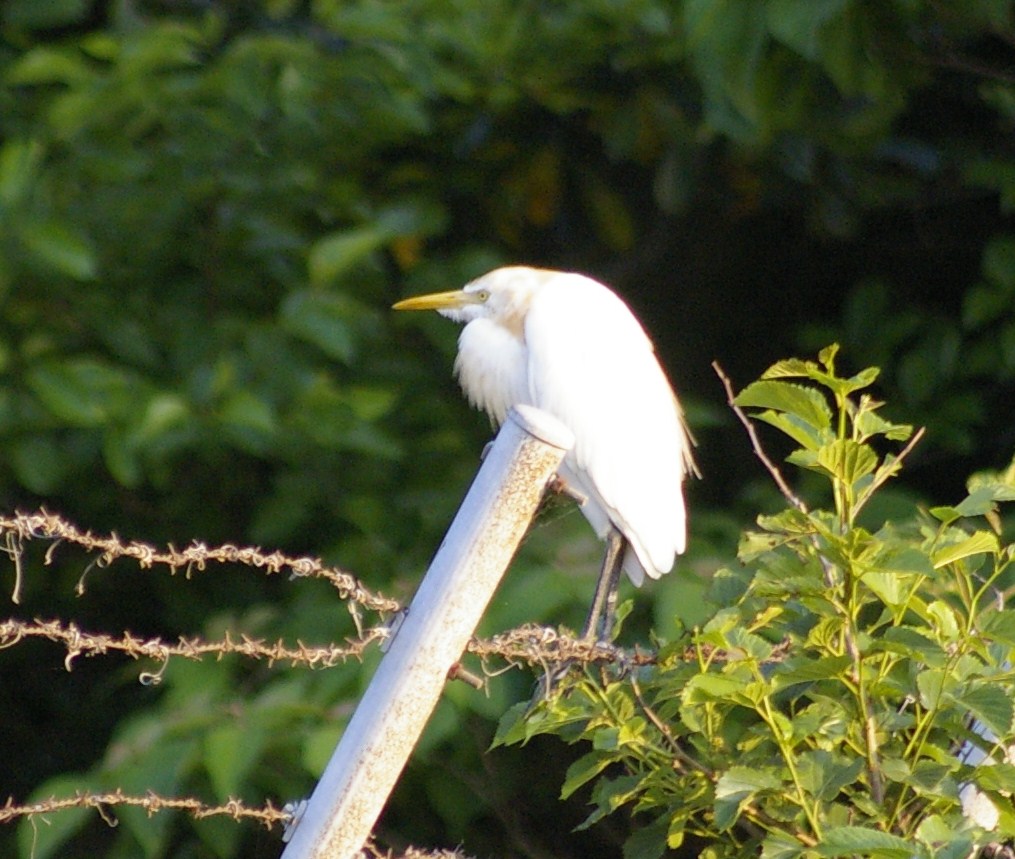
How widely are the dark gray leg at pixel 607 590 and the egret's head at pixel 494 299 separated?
0.40 meters

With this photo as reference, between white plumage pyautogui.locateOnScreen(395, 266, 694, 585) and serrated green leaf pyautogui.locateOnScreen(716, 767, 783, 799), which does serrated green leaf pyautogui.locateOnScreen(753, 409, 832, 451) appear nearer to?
serrated green leaf pyautogui.locateOnScreen(716, 767, 783, 799)

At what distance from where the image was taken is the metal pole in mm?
1011

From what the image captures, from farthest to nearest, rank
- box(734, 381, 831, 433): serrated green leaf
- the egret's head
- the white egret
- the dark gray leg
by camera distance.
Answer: the egret's head, the white egret, the dark gray leg, box(734, 381, 831, 433): serrated green leaf

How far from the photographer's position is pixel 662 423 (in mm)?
2217

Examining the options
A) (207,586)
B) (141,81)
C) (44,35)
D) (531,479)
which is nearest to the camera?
(531,479)

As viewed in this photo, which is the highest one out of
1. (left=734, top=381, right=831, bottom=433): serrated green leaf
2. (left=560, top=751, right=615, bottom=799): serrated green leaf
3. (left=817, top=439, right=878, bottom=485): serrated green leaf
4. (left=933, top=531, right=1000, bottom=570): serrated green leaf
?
(left=734, top=381, right=831, bottom=433): serrated green leaf

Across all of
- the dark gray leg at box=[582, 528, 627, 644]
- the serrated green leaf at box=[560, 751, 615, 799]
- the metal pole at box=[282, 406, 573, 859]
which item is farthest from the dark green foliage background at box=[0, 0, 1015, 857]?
the metal pole at box=[282, 406, 573, 859]

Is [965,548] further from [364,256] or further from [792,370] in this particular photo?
[364,256]

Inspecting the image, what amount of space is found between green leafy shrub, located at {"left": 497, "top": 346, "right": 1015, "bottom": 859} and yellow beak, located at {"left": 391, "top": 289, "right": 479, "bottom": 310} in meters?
1.23

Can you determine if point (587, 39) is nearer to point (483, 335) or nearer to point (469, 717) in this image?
point (483, 335)

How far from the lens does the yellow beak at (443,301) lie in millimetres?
2414

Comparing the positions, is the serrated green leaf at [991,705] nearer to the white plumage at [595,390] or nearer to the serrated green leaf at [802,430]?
the serrated green leaf at [802,430]

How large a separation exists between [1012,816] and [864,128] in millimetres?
1717

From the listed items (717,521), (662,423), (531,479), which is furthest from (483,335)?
(531,479)
